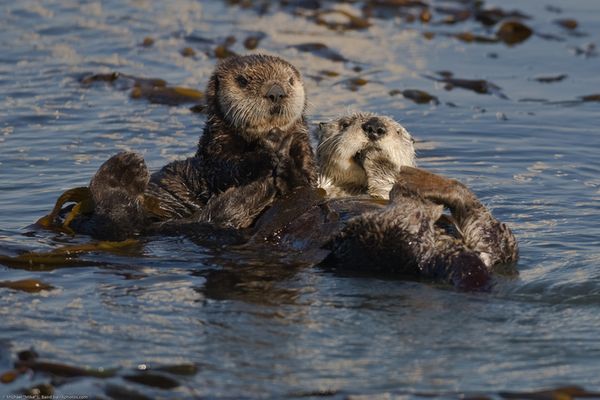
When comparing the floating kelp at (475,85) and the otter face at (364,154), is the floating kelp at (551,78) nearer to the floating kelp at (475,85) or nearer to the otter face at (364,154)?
the floating kelp at (475,85)

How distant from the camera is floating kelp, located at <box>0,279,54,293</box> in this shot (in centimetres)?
511

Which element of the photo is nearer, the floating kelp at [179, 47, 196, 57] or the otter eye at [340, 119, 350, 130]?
the otter eye at [340, 119, 350, 130]

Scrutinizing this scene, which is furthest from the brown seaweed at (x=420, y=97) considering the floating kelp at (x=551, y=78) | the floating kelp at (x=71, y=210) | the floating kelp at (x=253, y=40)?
the floating kelp at (x=71, y=210)

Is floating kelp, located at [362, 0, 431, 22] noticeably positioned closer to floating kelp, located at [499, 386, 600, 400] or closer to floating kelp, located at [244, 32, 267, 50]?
floating kelp, located at [244, 32, 267, 50]

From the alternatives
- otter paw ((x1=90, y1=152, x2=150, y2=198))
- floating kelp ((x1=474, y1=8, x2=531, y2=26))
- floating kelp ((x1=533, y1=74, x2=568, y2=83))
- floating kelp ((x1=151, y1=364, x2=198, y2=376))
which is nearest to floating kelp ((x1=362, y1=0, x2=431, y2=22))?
floating kelp ((x1=474, y1=8, x2=531, y2=26))

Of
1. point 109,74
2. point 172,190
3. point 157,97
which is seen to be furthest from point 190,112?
point 172,190

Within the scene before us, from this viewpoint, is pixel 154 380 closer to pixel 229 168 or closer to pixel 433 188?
pixel 433 188

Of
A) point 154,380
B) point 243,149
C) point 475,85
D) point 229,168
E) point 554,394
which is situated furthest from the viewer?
point 475,85

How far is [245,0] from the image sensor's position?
13273 millimetres

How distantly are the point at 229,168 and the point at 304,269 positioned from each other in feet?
2.90

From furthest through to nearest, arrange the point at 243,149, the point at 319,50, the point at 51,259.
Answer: the point at 319,50 < the point at 243,149 < the point at 51,259

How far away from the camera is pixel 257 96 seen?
6.18 meters

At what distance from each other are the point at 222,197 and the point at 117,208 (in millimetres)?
565

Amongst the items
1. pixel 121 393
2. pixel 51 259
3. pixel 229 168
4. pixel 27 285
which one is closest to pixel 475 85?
pixel 229 168
